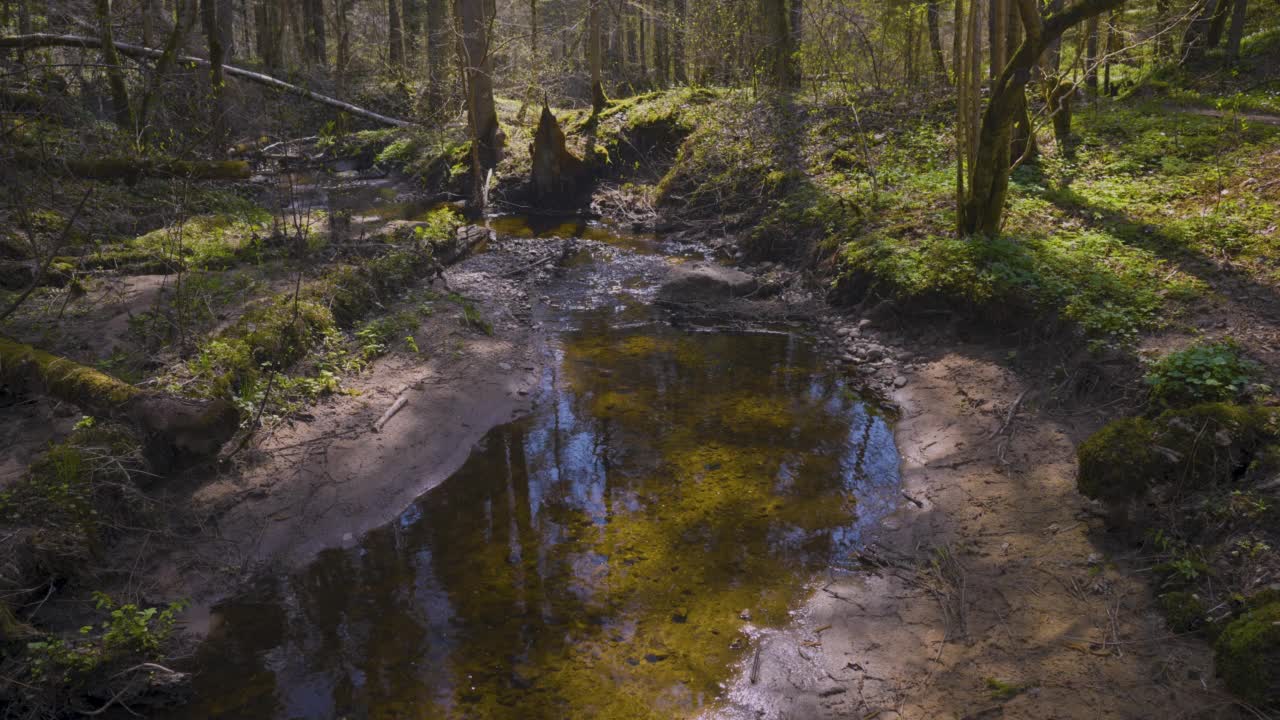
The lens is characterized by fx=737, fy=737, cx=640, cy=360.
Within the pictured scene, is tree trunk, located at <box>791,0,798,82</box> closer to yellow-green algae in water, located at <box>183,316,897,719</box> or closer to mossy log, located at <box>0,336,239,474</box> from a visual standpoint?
yellow-green algae in water, located at <box>183,316,897,719</box>

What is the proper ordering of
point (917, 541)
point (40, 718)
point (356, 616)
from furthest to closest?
point (917, 541)
point (356, 616)
point (40, 718)

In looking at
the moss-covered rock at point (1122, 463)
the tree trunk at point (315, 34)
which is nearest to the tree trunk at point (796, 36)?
the moss-covered rock at point (1122, 463)

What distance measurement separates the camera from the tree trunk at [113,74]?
39.0ft

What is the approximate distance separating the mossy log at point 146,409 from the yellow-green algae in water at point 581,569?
135 centimetres

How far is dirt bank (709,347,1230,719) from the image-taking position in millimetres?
4207

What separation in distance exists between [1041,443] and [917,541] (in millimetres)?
1773

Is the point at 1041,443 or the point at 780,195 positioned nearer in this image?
the point at 1041,443

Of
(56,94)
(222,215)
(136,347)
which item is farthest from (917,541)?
(222,215)

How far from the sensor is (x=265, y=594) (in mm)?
5402

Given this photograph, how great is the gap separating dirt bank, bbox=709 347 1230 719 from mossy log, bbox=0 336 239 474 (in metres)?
4.42

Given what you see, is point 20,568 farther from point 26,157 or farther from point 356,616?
point 26,157

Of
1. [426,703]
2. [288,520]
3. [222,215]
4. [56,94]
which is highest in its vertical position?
[56,94]

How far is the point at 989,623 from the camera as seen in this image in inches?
190

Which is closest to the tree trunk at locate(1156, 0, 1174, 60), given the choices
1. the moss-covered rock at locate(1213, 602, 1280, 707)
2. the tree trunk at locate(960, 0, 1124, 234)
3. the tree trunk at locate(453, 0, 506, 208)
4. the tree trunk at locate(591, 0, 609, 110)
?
→ the tree trunk at locate(960, 0, 1124, 234)
